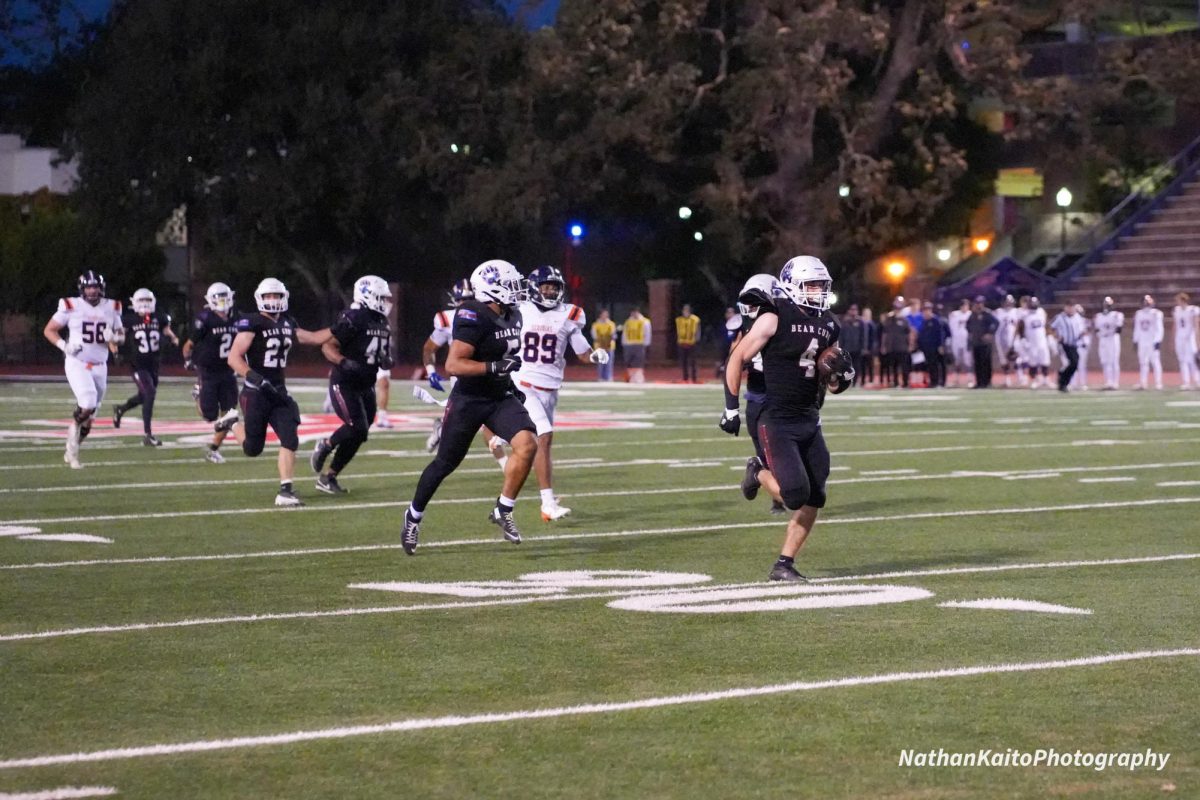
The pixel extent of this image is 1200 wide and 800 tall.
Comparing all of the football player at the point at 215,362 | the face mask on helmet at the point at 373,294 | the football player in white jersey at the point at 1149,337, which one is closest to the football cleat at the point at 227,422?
the football player at the point at 215,362

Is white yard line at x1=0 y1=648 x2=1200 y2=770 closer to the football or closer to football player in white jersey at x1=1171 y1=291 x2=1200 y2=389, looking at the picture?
the football

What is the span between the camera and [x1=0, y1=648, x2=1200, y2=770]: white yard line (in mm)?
6625

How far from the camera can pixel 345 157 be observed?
179 feet

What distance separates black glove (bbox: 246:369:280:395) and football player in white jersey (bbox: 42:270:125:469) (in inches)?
139

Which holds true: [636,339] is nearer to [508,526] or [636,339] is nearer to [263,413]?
[263,413]

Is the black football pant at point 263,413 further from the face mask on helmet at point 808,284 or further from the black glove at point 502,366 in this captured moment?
the face mask on helmet at point 808,284

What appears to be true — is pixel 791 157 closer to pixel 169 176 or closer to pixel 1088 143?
pixel 1088 143

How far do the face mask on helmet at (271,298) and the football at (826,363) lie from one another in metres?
7.11

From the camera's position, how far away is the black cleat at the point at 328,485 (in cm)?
1655

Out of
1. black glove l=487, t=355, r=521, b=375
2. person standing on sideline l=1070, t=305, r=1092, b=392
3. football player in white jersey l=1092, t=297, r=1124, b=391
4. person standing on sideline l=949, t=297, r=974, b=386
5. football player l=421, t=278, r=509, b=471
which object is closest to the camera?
black glove l=487, t=355, r=521, b=375

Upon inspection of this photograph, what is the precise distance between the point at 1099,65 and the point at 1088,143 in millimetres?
3500

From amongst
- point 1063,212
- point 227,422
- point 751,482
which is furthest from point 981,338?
point 751,482

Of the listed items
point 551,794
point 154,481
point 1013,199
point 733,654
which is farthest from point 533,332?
point 1013,199

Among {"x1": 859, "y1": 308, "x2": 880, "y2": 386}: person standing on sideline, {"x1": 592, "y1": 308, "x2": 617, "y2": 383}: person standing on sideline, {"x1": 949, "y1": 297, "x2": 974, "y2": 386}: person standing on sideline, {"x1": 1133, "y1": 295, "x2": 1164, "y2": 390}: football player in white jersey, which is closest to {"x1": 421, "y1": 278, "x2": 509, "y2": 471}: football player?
{"x1": 859, "y1": 308, "x2": 880, "y2": 386}: person standing on sideline
